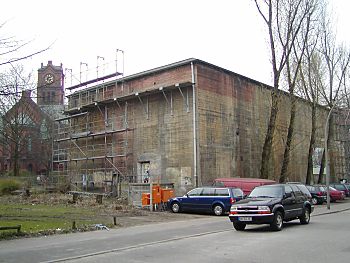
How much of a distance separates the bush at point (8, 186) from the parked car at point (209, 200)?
20.0 metres

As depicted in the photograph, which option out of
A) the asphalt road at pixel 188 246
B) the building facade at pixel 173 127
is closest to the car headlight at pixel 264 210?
the asphalt road at pixel 188 246

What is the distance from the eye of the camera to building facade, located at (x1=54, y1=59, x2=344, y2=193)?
104ft

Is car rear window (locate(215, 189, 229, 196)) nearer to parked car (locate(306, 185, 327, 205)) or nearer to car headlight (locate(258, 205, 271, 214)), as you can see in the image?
car headlight (locate(258, 205, 271, 214))

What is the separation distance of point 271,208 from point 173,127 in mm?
18820

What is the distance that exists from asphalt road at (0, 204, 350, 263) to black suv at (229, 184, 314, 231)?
45 centimetres

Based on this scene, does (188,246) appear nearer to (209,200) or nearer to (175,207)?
(209,200)

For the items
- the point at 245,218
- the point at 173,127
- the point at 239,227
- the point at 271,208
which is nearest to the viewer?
the point at 271,208

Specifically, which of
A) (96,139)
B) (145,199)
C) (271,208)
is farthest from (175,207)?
(96,139)

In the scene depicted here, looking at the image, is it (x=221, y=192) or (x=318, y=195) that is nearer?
(x=221, y=192)

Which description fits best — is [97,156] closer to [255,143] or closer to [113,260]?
[255,143]

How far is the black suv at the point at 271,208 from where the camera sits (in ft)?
48.0

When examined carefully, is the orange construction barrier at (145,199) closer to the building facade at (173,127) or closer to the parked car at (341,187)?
the building facade at (173,127)

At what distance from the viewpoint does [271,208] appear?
14.7m

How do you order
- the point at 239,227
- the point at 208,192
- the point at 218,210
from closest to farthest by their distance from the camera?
the point at 239,227 < the point at 218,210 < the point at 208,192
